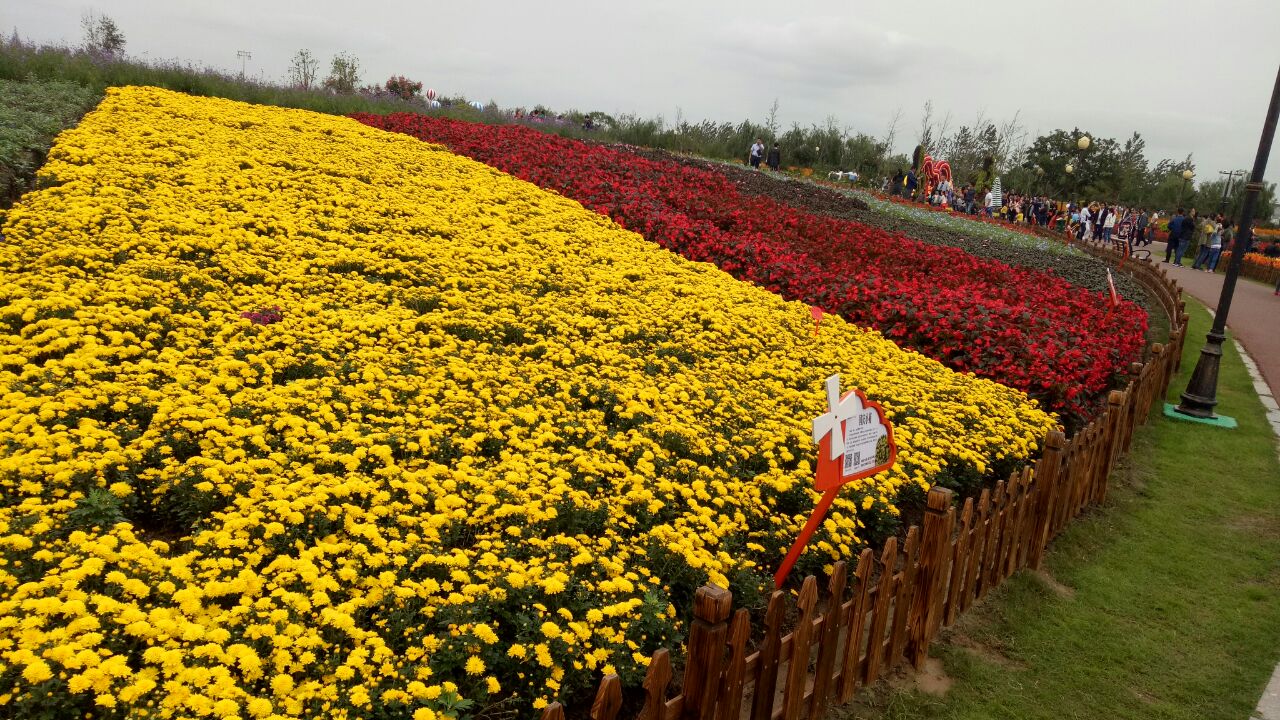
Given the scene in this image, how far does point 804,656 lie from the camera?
3.29m

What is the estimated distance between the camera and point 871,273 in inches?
452

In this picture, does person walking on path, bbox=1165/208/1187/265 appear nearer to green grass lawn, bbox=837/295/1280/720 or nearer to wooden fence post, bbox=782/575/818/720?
green grass lawn, bbox=837/295/1280/720

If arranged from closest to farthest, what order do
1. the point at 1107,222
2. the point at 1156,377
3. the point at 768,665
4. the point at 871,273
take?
the point at 768,665 < the point at 1156,377 < the point at 871,273 < the point at 1107,222

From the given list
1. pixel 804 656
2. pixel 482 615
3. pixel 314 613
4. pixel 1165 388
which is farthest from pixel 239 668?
pixel 1165 388

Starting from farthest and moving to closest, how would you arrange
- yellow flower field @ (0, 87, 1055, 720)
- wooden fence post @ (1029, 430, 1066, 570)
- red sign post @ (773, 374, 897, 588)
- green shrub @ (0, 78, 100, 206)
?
green shrub @ (0, 78, 100, 206)
wooden fence post @ (1029, 430, 1066, 570)
red sign post @ (773, 374, 897, 588)
yellow flower field @ (0, 87, 1055, 720)

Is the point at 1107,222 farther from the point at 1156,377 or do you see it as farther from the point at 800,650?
the point at 800,650

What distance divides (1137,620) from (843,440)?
281cm

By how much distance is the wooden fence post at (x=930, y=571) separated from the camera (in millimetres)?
4027

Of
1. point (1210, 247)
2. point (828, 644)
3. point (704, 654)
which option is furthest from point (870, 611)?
point (1210, 247)

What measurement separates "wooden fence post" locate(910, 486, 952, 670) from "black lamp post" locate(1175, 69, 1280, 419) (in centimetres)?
609

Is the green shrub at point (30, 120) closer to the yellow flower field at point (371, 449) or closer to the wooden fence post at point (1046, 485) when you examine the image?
the yellow flower field at point (371, 449)

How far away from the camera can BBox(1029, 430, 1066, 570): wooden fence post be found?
5199 millimetres

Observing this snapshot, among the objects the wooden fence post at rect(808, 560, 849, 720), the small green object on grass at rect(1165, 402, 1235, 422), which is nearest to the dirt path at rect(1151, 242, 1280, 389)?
the small green object on grass at rect(1165, 402, 1235, 422)

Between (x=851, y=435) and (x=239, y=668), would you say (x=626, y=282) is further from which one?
(x=239, y=668)
